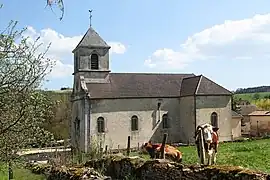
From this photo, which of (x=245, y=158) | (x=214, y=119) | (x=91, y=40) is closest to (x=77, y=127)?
(x=91, y=40)

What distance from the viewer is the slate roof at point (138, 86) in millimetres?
43188

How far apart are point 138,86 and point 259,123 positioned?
23.2 m

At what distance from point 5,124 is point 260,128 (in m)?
52.5

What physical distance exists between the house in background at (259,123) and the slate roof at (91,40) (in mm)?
25144

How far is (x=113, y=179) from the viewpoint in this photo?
49.7 ft

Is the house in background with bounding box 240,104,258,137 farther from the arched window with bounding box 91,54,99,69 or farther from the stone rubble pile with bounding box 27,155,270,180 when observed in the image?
the stone rubble pile with bounding box 27,155,270,180

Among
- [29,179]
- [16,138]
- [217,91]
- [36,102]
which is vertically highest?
[217,91]

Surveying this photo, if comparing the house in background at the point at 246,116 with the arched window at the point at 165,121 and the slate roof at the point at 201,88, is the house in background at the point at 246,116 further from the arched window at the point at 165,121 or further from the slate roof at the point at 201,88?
the arched window at the point at 165,121

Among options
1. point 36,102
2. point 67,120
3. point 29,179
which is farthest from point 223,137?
point 36,102

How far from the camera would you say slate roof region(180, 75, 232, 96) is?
Answer: 4419 cm

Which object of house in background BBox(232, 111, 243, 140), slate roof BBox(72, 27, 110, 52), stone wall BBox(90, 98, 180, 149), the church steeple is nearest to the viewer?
stone wall BBox(90, 98, 180, 149)

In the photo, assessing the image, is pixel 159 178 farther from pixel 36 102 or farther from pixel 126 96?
pixel 126 96

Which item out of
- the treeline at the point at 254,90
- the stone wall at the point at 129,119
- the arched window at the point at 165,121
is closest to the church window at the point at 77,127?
the stone wall at the point at 129,119

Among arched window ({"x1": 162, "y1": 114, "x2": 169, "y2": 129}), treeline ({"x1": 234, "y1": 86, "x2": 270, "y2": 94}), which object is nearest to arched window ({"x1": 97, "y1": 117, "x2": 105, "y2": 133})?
arched window ({"x1": 162, "y1": 114, "x2": 169, "y2": 129})
